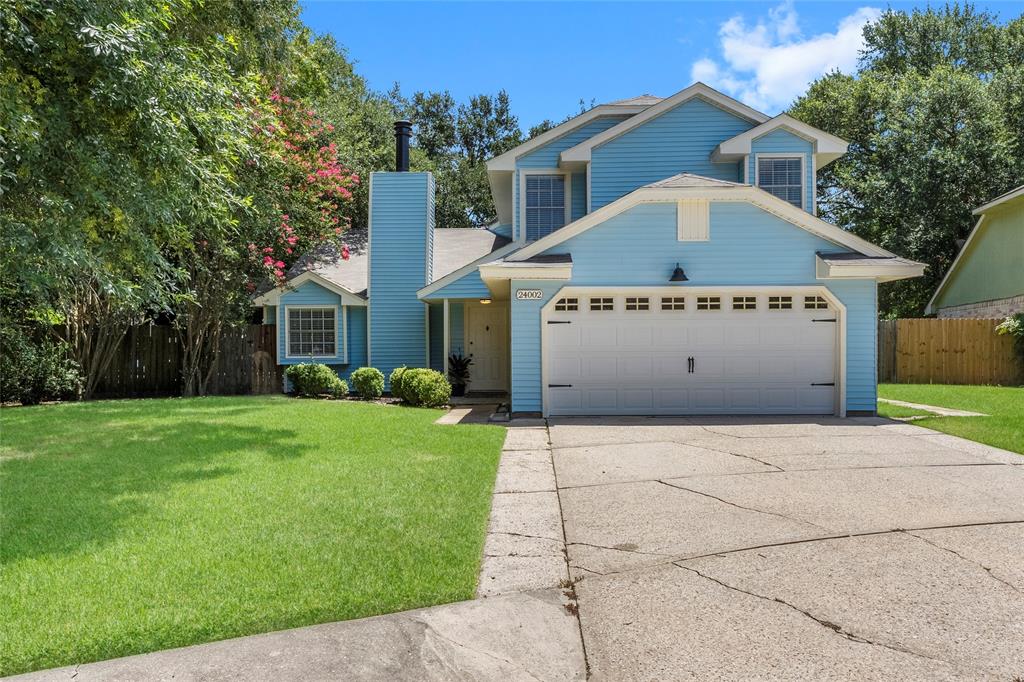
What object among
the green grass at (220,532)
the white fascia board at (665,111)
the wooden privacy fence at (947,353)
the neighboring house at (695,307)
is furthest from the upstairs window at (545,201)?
the wooden privacy fence at (947,353)

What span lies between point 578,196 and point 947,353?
37.3 ft

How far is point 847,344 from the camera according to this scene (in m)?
11.1

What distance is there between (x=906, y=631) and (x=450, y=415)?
934cm

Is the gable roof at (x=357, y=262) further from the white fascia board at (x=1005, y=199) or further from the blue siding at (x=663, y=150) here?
the white fascia board at (x=1005, y=199)

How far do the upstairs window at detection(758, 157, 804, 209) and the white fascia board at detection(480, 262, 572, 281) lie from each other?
606 cm

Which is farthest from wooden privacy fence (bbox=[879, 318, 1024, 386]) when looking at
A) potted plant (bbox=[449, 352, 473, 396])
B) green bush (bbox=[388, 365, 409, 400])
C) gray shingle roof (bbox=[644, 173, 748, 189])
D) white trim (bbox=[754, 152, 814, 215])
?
green bush (bbox=[388, 365, 409, 400])

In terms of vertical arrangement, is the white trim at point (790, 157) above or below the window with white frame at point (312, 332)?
above

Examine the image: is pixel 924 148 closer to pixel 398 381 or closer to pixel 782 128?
pixel 782 128

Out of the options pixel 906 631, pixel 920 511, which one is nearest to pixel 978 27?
pixel 920 511

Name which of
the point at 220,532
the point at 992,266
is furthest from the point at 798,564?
the point at 992,266

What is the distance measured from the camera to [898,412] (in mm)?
11625

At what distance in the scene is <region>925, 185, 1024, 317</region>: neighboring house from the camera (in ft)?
60.1

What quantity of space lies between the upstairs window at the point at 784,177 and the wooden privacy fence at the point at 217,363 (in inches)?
484

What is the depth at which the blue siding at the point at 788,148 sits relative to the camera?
1406 centimetres
